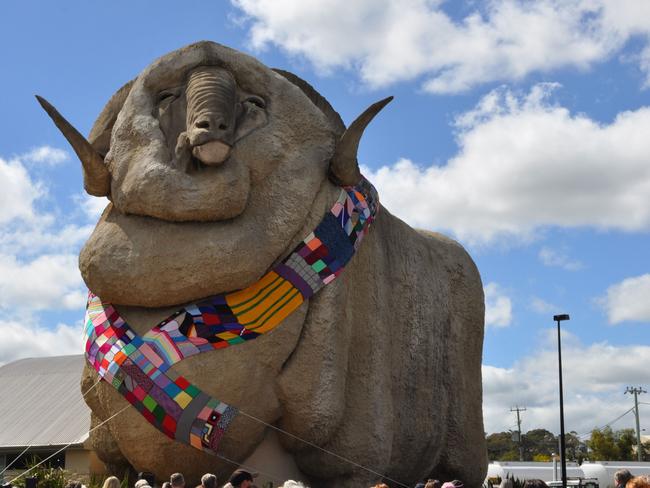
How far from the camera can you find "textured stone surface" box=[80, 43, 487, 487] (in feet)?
27.2

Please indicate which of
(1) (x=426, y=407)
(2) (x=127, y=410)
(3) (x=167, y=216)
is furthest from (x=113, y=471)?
(1) (x=426, y=407)

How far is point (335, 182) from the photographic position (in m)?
9.34

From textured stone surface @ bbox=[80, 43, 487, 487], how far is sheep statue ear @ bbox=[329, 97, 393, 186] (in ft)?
0.52

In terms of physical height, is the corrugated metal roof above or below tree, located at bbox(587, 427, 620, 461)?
below

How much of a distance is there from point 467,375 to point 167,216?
4.57 m

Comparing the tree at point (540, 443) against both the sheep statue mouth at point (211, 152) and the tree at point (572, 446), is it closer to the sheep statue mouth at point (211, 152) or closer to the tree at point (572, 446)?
the tree at point (572, 446)

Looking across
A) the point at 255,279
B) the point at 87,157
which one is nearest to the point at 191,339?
the point at 255,279

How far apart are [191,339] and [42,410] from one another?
61.1ft

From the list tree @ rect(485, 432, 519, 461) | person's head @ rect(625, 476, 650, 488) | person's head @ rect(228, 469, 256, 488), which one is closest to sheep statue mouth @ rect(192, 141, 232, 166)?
person's head @ rect(228, 469, 256, 488)

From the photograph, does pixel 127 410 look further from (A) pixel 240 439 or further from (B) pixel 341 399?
(B) pixel 341 399

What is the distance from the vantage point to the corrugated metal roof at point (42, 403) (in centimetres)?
2366

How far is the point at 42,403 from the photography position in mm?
25734

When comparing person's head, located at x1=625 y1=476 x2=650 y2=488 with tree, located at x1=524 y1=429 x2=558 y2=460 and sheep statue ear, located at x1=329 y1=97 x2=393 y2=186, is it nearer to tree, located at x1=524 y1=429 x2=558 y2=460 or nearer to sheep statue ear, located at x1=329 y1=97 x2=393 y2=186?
sheep statue ear, located at x1=329 y1=97 x2=393 y2=186

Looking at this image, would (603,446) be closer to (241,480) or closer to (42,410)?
(42,410)
